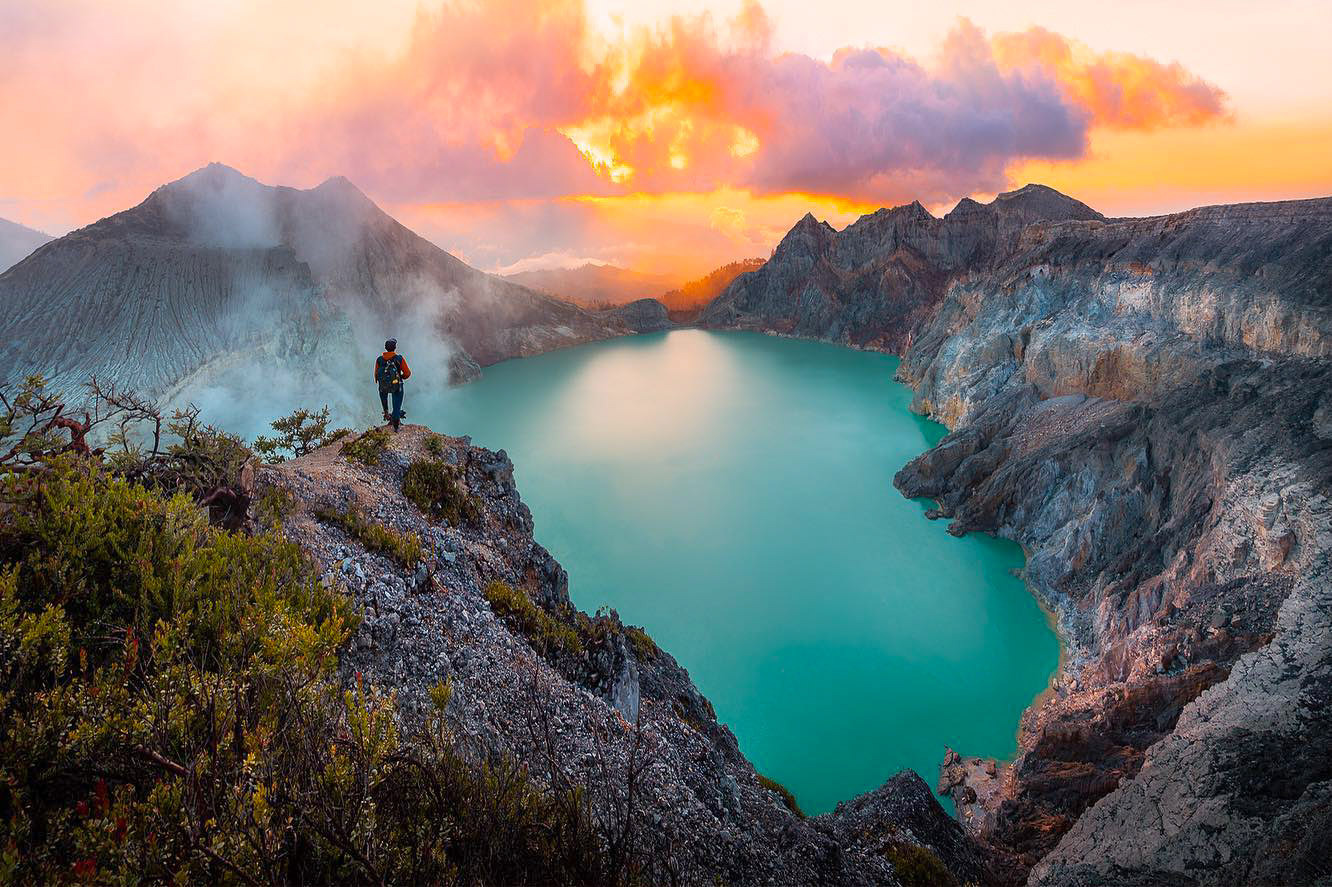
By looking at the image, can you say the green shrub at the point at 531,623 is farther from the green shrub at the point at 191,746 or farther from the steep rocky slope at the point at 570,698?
the green shrub at the point at 191,746

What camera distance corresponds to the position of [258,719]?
4.35 metres

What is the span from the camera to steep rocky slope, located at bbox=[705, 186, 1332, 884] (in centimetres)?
1087

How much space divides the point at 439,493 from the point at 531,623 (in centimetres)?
434

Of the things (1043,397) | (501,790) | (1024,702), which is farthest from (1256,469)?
(501,790)

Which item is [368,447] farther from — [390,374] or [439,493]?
[390,374]

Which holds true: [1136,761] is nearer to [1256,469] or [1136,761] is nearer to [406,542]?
[1256,469]

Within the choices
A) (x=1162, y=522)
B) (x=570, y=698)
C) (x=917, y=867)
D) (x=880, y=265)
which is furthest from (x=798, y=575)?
(x=880, y=265)

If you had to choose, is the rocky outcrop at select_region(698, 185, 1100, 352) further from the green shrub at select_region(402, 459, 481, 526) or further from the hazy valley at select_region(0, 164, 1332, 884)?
the green shrub at select_region(402, 459, 481, 526)

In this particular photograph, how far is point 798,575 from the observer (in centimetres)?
2764

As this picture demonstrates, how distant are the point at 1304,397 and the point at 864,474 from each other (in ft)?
70.6

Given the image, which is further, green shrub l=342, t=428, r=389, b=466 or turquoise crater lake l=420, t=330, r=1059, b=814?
turquoise crater lake l=420, t=330, r=1059, b=814

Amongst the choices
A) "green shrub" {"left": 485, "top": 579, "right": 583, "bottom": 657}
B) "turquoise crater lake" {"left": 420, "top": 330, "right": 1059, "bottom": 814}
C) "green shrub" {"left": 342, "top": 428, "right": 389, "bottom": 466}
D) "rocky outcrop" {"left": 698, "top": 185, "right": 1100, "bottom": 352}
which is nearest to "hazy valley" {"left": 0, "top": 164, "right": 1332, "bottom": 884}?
"green shrub" {"left": 485, "top": 579, "right": 583, "bottom": 657}

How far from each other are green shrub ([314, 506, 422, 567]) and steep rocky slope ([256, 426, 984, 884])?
91 millimetres

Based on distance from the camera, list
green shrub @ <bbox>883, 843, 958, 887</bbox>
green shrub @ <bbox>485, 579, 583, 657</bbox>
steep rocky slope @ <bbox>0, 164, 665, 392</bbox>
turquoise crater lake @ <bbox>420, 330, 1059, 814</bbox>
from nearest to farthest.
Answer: green shrub @ <bbox>883, 843, 958, 887</bbox>
green shrub @ <bbox>485, 579, 583, 657</bbox>
turquoise crater lake @ <bbox>420, 330, 1059, 814</bbox>
steep rocky slope @ <bbox>0, 164, 665, 392</bbox>
